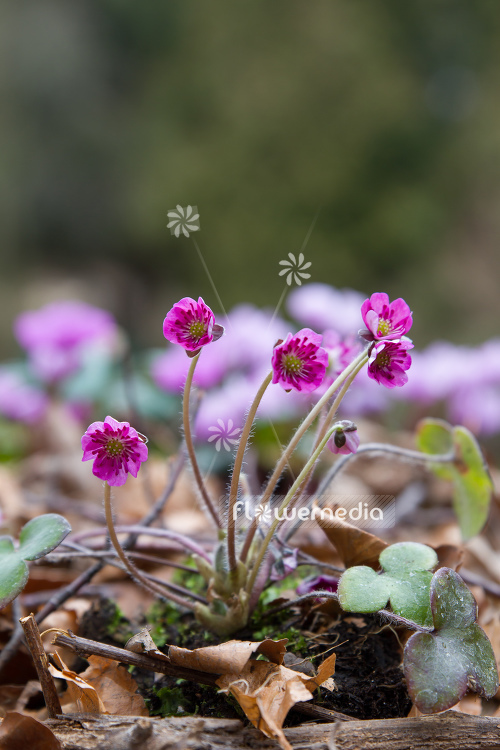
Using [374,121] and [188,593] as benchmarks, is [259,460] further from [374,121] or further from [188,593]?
[374,121]

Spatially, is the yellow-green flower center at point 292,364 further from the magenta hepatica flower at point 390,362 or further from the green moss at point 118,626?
the green moss at point 118,626

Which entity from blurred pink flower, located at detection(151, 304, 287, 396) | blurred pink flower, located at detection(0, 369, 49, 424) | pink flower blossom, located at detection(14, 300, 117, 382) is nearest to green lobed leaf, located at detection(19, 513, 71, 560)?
blurred pink flower, located at detection(151, 304, 287, 396)

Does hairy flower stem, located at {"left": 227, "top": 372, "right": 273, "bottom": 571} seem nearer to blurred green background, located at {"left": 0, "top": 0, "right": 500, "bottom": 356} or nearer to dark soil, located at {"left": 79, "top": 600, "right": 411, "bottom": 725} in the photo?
dark soil, located at {"left": 79, "top": 600, "right": 411, "bottom": 725}

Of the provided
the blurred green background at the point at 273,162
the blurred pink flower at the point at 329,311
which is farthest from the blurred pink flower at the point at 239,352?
the blurred green background at the point at 273,162

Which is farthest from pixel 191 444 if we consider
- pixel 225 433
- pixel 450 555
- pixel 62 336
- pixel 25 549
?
pixel 62 336

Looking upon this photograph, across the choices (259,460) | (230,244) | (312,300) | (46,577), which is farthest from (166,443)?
(230,244)

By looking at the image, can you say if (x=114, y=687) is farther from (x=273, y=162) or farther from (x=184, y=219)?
(x=273, y=162)

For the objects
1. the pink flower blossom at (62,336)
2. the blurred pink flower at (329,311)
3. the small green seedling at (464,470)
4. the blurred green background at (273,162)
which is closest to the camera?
the small green seedling at (464,470)
